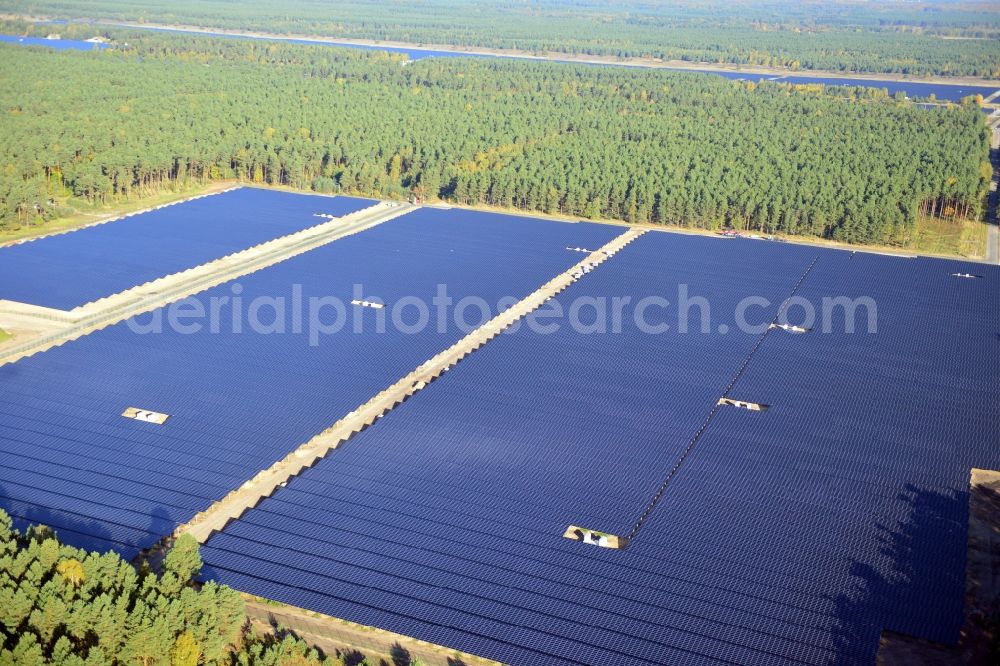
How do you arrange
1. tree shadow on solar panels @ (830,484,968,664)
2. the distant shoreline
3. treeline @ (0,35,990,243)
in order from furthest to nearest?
the distant shoreline < treeline @ (0,35,990,243) < tree shadow on solar panels @ (830,484,968,664)

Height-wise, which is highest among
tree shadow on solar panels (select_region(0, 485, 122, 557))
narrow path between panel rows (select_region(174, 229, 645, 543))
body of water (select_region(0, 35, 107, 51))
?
body of water (select_region(0, 35, 107, 51))

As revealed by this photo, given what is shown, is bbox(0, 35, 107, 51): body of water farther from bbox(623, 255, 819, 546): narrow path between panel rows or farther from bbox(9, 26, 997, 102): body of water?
bbox(623, 255, 819, 546): narrow path between panel rows

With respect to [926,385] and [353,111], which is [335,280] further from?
[353,111]

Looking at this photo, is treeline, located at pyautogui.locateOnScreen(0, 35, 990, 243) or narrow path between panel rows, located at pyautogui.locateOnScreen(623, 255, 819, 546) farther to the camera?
treeline, located at pyautogui.locateOnScreen(0, 35, 990, 243)

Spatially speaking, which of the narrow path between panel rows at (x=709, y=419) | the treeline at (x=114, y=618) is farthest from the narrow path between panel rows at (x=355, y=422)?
the narrow path between panel rows at (x=709, y=419)

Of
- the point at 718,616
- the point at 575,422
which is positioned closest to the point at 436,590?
the point at 718,616

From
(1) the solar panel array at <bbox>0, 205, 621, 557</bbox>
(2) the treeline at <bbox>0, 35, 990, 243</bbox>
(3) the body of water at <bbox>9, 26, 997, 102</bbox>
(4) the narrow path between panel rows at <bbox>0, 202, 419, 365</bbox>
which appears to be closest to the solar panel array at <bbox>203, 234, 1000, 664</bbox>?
(1) the solar panel array at <bbox>0, 205, 621, 557</bbox>

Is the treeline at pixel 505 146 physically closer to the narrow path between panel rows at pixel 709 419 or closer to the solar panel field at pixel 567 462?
the solar panel field at pixel 567 462

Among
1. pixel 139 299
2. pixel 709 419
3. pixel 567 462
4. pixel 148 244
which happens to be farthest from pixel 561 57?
pixel 567 462
